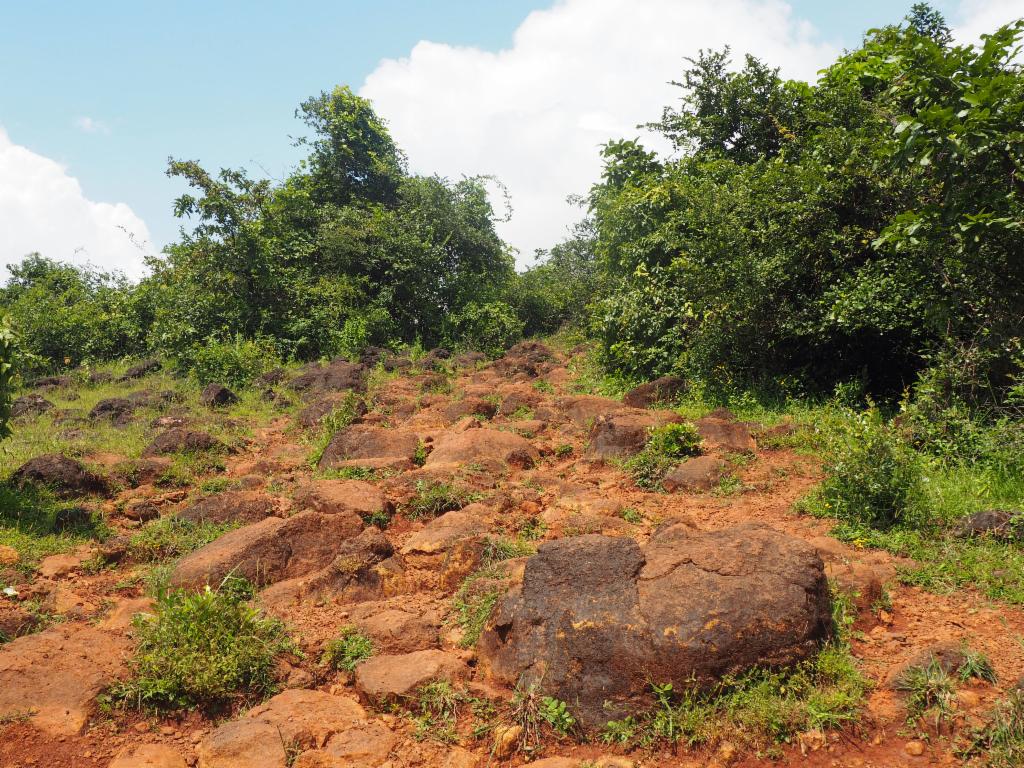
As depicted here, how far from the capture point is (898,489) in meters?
5.59

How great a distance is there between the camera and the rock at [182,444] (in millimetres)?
9289

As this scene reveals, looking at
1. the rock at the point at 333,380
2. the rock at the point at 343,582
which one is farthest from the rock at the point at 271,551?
the rock at the point at 333,380

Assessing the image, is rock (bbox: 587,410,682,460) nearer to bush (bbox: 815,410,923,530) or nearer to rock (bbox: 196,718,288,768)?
bush (bbox: 815,410,923,530)

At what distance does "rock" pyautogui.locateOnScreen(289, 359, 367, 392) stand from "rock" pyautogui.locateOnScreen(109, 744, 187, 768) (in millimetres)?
9419

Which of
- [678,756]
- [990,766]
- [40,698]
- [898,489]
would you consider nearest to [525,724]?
[678,756]

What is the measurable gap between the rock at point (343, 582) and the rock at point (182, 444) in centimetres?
456

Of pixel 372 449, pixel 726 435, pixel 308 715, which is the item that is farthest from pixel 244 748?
pixel 726 435

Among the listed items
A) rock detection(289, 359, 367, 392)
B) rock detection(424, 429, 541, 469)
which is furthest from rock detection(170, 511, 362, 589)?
rock detection(289, 359, 367, 392)

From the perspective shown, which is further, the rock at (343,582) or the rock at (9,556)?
the rock at (9,556)

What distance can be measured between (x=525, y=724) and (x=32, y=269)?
83.2ft

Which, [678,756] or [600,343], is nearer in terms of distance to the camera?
[678,756]

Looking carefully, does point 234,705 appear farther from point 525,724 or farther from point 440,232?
point 440,232

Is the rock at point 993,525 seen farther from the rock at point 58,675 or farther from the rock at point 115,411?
the rock at point 115,411

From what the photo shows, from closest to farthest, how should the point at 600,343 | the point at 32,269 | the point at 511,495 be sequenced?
1. the point at 511,495
2. the point at 600,343
3. the point at 32,269
